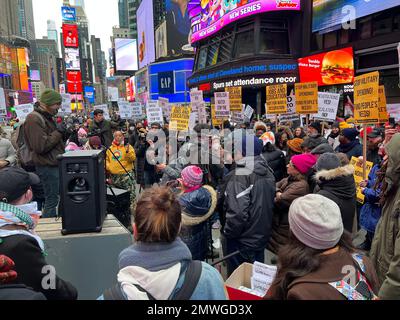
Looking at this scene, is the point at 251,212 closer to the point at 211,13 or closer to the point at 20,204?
the point at 20,204

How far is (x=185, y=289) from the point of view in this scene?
1.71m

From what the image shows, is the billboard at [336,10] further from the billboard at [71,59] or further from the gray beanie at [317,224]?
the billboard at [71,59]

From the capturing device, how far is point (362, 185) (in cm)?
462

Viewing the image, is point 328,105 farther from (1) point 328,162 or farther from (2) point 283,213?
(2) point 283,213

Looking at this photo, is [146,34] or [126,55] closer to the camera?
[146,34]

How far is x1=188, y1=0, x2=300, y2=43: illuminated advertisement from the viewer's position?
2333 cm

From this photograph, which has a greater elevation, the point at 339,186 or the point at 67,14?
the point at 67,14

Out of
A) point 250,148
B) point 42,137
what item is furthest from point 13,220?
point 42,137

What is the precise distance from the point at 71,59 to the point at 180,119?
5767 centimetres

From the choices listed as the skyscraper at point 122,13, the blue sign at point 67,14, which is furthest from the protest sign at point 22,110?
the skyscraper at point 122,13

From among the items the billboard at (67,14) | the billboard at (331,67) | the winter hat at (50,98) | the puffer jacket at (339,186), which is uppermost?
the billboard at (67,14)

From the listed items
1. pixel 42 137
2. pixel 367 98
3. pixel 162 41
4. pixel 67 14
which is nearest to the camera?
pixel 42 137

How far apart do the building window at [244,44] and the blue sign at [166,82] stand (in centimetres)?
2636

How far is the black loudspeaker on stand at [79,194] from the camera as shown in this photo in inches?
122
